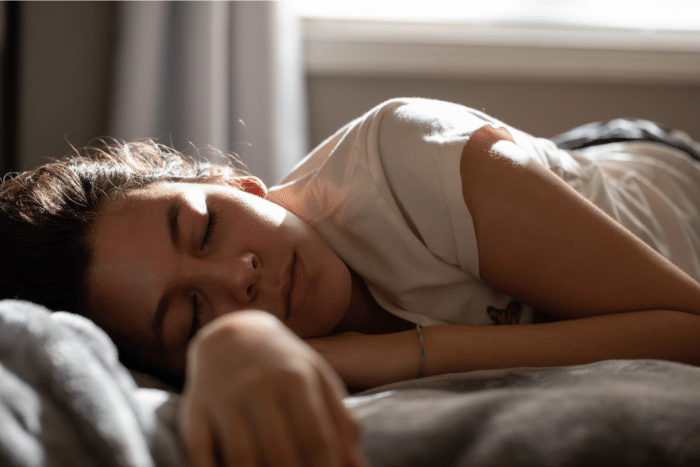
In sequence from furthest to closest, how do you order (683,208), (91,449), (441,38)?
(441,38) → (683,208) → (91,449)

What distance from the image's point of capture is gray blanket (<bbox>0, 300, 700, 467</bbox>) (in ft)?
1.05

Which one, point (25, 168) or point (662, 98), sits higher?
point (662, 98)

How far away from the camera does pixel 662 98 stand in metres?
1.84

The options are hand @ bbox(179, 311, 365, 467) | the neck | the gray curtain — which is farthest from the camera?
the gray curtain

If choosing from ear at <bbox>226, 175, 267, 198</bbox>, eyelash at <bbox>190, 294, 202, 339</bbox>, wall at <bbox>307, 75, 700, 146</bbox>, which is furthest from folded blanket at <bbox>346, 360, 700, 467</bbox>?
wall at <bbox>307, 75, 700, 146</bbox>

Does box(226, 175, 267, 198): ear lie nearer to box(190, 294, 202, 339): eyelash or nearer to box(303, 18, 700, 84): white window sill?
box(190, 294, 202, 339): eyelash

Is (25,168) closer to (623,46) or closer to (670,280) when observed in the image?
(670,280)

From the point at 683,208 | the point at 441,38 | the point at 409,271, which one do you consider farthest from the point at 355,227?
the point at 441,38

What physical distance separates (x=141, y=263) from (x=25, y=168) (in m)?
1.01

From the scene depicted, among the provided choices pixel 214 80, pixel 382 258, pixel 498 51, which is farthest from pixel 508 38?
pixel 382 258

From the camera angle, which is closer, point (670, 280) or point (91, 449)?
point (91, 449)

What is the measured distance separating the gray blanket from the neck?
0.46 metres

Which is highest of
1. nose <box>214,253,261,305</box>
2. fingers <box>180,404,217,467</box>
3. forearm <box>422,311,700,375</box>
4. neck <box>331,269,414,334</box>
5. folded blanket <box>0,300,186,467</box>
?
fingers <box>180,404,217,467</box>

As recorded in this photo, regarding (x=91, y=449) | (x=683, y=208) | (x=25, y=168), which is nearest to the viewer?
(x=91, y=449)
